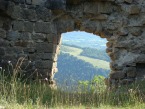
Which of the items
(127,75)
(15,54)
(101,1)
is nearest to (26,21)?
(15,54)

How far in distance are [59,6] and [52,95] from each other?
2.68 m

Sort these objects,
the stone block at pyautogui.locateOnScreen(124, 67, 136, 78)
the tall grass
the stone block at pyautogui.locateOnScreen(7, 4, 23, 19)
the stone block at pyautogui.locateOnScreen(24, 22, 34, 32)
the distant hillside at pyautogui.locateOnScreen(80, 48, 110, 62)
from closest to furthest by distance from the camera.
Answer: the tall grass, the stone block at pyautogui.locateOnScreen(7, 4, 23, 19), the stone block at pyautogui.locateOnScreen(24, 22, 34, 32), the stone block at pyautogui.locateOnScreen(124, 67, 136, 78), the distant hillside at pyautogui.locateOnScreen(80, 48, 110, 62)

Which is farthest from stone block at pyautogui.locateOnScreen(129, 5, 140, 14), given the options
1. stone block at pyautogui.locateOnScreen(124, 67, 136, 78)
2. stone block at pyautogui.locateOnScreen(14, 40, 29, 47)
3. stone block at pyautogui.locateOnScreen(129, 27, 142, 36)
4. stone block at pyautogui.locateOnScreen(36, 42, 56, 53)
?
stone block at pyautogui.locateOnScreen(14, 40, 29, 47)

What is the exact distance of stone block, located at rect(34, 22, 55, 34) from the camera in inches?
345

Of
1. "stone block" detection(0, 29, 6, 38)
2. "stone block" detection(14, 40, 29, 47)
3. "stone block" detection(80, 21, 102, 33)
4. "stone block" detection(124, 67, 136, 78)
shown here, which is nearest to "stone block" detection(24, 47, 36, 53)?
"stone block" detection(14, 40, 29, 47)

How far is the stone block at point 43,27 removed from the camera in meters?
8.77

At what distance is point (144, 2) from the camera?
29.8ft

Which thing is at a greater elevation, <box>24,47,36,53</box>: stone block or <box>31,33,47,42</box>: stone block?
<box>31,33,47,42</box>: stone block

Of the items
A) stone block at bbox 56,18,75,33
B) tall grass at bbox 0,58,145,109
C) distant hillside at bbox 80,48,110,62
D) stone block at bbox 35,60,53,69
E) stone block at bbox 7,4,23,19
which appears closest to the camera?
tall grass at bbox 0,58,145,109

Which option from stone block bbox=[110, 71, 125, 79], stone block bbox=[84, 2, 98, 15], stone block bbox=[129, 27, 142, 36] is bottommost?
stone block bbox=[110, 71, 125, 79]

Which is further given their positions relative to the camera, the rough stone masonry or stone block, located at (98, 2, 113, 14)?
stone block, located at (98, 2, 113, 14)

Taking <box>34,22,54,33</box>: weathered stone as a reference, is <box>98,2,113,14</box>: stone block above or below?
above

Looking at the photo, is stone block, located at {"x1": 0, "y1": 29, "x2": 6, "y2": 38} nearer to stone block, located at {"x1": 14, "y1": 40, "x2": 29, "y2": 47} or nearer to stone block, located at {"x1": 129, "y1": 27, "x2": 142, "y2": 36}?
stone block, located at {"x1": 14, "y1": 40, "x2": 29, "y2": 47}

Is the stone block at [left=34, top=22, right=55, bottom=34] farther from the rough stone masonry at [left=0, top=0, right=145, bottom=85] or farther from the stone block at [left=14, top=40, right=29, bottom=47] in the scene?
the stone block at [left=14, top=40, right=29, bottom=47]
